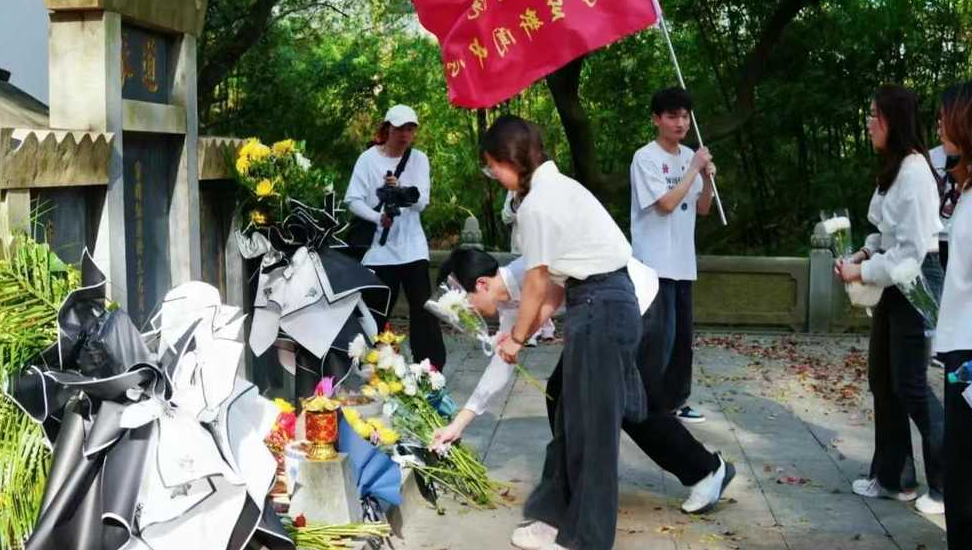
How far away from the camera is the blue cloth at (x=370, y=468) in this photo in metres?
5.31

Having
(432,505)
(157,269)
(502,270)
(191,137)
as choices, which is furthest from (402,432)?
(191,137)

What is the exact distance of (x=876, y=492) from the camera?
6.09 m

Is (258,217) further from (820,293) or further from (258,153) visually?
(820,293)

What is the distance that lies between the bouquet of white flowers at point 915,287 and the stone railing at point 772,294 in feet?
22.1

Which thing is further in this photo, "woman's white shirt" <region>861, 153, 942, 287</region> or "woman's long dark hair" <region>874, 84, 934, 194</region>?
"woman's long dark hair" <region>874, 84, 934, 194</region>

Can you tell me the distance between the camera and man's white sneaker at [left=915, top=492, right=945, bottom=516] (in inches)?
228

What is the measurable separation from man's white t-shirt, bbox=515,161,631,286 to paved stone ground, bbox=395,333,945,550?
1.35 meters

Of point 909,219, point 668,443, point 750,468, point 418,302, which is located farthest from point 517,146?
point 418,302

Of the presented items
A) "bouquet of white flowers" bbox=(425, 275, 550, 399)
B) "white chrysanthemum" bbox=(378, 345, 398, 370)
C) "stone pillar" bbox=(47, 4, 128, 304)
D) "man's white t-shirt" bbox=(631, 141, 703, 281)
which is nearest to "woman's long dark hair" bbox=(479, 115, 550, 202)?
"bouquet of white flowers" bbox=(425, 275, 550, 399)

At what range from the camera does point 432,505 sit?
594 centimetres

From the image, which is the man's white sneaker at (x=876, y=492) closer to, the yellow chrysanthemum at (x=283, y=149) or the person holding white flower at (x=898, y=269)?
the person holding white flower at (x=898, y=269)

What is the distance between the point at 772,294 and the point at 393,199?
5.61m

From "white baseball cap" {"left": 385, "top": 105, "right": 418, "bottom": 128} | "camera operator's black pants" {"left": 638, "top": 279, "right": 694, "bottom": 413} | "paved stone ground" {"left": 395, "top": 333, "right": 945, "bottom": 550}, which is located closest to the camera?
"paved stone ground" {"left": 395, "top": 333, "right": 945, "bottom": 550}

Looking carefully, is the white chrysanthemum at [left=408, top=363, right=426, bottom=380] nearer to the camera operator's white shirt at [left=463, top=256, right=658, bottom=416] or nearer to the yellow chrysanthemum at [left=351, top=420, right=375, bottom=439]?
the yellow chrysanthemum at [left=351, top=420, right=375, bottom=439]
